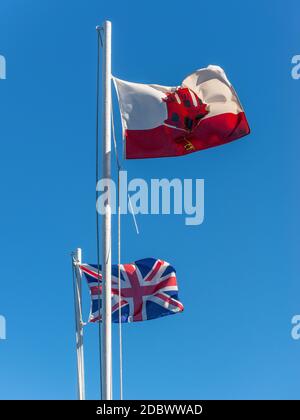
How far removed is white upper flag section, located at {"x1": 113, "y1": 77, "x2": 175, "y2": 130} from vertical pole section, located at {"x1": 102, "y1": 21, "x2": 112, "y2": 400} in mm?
638

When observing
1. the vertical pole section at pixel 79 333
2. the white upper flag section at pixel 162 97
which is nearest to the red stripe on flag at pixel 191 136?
the white upper flag section at pixel 162 97

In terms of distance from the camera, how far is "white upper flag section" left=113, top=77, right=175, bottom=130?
16.6 metres

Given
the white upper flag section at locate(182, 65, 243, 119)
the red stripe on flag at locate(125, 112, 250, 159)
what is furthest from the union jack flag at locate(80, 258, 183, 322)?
the white upper flag section at locate(182, 65, 243, 119)

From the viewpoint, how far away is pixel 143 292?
776 inches

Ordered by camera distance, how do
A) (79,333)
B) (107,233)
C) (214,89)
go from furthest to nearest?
(79,333) < (214,89) < (107,233)

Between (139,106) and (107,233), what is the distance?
3115mm

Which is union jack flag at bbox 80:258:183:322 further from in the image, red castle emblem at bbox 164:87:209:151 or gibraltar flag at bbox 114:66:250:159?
red castle emblem at bbox 164:87:209:151

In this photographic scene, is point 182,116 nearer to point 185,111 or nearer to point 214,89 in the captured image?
point 185,111

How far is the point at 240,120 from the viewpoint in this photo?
1661 centimetres

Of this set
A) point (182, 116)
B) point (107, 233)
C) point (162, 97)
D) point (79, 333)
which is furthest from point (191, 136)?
point (79, 333)

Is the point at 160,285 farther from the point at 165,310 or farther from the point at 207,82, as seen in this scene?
the point at 207,82

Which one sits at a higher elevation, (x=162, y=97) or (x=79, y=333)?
(x=162, y=97)
